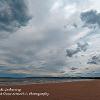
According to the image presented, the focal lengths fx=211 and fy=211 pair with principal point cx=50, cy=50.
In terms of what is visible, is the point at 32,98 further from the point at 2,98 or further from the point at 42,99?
the point at 2,98

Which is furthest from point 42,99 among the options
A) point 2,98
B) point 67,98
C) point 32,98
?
point 2,98

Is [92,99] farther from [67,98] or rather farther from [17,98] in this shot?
[17,98]

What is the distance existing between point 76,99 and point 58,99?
1.29 metres

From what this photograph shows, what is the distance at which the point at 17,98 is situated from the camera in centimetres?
1573

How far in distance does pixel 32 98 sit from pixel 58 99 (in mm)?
1966

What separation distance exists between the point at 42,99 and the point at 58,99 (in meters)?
1.15

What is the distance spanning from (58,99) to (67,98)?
0.78m

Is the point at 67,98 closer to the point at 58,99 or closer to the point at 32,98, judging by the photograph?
the point at 58,99

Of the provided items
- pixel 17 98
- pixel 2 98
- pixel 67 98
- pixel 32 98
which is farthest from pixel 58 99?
pixel 2 98

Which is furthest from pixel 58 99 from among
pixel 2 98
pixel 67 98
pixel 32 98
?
pixel 2 98

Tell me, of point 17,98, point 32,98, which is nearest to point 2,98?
point 17,98

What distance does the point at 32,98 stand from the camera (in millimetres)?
15664

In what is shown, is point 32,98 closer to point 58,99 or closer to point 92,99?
point 58,99

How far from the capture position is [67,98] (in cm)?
1558
